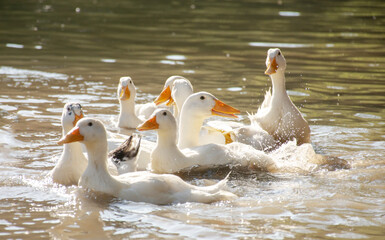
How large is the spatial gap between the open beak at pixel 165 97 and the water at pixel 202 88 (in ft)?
4.01

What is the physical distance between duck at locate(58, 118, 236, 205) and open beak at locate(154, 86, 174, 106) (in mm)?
3107

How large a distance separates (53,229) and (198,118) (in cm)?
296

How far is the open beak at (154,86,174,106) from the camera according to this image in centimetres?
1009

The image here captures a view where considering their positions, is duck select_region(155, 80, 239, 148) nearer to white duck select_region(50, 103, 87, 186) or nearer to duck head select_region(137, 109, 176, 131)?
duck head select_region(137, 109, 176, 131)

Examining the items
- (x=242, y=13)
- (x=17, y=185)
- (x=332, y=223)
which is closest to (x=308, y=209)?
(x=332, y=223)

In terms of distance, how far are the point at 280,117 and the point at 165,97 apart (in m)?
1.76

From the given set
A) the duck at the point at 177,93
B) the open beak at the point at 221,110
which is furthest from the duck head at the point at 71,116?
the duck at the point at 177,93

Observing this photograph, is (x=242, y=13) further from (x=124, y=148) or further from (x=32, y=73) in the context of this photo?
(x=124, y=148)

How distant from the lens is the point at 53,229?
20.3ft

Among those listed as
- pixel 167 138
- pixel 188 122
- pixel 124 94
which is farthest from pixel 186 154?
pixel 124 94

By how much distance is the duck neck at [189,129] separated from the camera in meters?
8.62

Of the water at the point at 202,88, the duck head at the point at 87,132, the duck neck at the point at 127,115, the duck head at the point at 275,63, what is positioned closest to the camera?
the water at the point at 202,88

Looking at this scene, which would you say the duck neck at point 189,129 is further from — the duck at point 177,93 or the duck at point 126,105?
the duck at point 126,105

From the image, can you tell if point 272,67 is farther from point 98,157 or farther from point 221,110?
point 98,157
